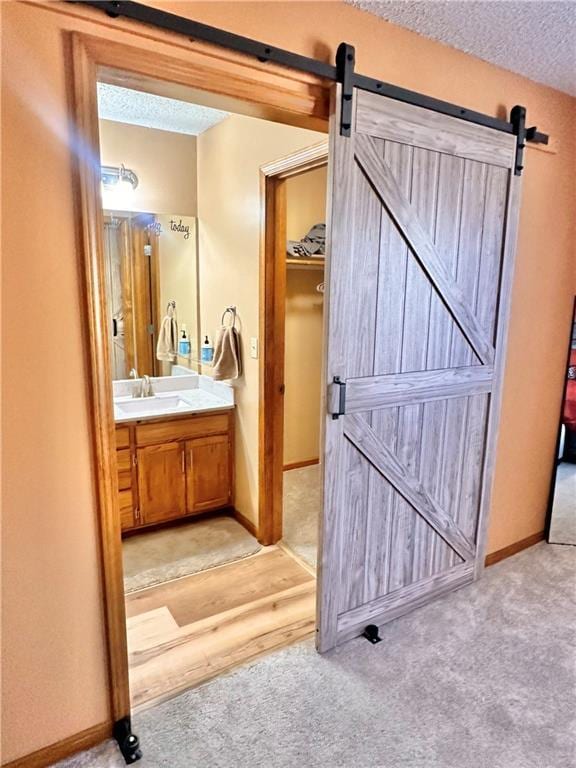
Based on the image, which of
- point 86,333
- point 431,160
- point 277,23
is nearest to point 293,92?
point 277,23

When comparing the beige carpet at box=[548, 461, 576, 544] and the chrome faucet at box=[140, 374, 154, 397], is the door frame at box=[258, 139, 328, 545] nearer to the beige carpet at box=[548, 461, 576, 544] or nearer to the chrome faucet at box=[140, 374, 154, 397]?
the chrome faucet at box=[140, 374, 154, 397]

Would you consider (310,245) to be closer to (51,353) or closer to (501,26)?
(501,26)

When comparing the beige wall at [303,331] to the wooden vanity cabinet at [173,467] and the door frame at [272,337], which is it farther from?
the door frame at [272,337]

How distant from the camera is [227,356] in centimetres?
305

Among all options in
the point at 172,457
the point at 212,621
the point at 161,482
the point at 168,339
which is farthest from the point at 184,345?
the point at 212,621

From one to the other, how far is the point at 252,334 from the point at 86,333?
1.55m

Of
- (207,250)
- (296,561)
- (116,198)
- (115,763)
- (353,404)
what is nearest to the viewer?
(115,763)

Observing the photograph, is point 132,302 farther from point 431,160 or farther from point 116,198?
point 431,160

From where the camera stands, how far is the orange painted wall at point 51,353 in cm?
128

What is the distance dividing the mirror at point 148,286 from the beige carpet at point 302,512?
51.1 inches

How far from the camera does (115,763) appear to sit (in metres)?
1.58

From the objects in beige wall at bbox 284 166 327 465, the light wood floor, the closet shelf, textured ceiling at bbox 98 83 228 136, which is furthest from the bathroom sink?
textured ceiling at bbox 98 83 228 136

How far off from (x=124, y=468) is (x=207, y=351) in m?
1.01

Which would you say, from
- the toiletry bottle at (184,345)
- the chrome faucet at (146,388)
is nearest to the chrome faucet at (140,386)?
the chrome faucet at (146,388)
